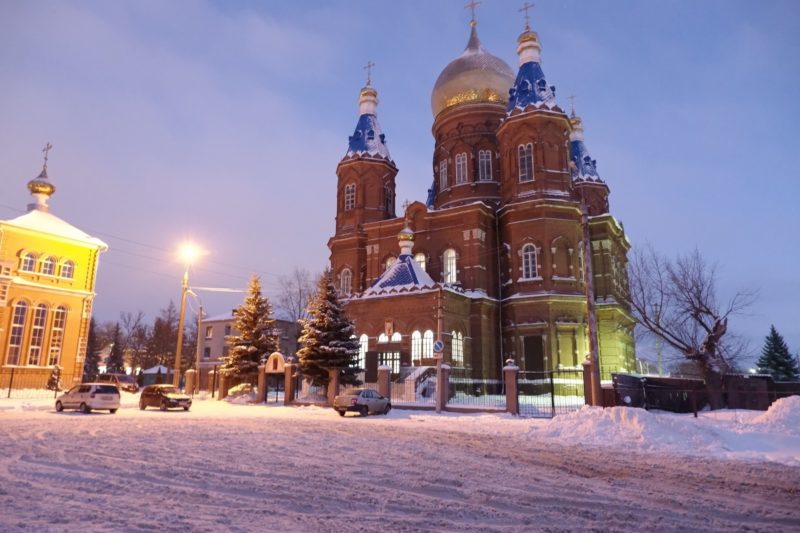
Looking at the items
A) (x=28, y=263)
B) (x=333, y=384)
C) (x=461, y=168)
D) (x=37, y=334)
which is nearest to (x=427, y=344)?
(x=333, y=384)

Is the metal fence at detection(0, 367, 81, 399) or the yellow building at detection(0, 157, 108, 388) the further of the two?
the yellow building at detection(0, 157, 108, 388)

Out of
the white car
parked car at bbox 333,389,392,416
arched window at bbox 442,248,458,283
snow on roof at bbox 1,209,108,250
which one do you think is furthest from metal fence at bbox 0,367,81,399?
arched window at bbox 442,248,458,283

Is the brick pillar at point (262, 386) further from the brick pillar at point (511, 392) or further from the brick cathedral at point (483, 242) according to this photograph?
the brick pillar at point (511, 392)

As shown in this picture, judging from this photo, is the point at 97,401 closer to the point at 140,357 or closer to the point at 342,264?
the point at 342,264

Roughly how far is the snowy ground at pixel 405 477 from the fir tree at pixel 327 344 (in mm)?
11195

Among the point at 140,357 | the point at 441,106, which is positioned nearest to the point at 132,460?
the point at 441,106

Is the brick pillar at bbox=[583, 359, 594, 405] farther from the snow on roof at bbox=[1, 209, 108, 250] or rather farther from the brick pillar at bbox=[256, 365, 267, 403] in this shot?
the snow on roof at bbox=[1, 209, 108, 250]

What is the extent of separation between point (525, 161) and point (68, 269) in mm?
30107

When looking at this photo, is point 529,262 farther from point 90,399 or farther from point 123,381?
point 123,381

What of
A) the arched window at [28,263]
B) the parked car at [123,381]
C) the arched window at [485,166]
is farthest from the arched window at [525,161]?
the arched window at [28,263]

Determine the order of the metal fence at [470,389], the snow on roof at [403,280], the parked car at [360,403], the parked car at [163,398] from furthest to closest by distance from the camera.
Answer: the snow on roof at [403,280] → the metal fence at [470,389] → the parked car at [163,398] → the parked car at [360,403]

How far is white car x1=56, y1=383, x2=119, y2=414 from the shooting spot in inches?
814

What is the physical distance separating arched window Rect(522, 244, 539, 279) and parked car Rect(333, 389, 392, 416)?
14.4 meters

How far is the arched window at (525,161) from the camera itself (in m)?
33.8
